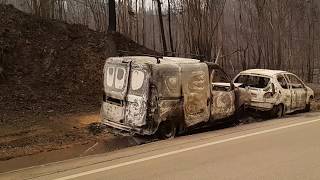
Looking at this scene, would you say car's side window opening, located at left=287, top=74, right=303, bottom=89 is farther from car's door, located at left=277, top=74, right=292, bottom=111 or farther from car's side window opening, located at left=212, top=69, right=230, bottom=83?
car's side window opening, located at left=212, top=69, right=230, bottom=83

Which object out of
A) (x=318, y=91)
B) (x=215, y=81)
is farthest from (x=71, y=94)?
(x=318, y=91)

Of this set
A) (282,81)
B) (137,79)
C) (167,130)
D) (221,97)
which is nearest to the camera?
(137,79)

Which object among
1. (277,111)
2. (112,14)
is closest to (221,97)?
(277,111)

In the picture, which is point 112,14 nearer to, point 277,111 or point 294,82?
point 294,82

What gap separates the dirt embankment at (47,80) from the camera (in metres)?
12.4

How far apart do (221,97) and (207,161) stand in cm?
494

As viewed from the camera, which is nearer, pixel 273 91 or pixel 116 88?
pixel 116 88

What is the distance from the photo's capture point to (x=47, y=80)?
17969 mm

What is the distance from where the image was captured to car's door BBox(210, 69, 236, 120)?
13.0 meters

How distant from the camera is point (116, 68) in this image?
39.7 feet

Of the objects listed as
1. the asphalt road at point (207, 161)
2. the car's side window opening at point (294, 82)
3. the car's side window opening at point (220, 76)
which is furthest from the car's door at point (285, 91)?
the asphalt road at point (207, 161)

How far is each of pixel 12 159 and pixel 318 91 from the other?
1896 centimetres

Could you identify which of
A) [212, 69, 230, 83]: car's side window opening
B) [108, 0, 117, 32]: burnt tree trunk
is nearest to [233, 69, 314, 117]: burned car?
[212, 69, 230, 83]: car's side window opening

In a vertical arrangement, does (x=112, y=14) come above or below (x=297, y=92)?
above
